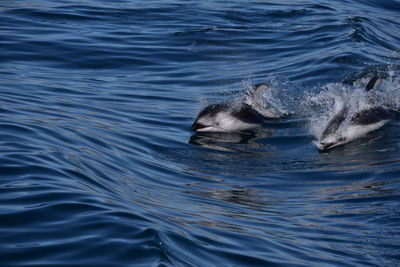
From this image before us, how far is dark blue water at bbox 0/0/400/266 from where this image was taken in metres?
6.71

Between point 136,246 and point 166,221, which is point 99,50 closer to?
point 166,221

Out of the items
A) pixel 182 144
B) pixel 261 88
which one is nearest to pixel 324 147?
pixel 182 144

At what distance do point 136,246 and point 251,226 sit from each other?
6.05 ft

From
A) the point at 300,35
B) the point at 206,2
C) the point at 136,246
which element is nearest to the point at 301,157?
the point at 136,246

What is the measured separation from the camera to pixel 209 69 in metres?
16.7

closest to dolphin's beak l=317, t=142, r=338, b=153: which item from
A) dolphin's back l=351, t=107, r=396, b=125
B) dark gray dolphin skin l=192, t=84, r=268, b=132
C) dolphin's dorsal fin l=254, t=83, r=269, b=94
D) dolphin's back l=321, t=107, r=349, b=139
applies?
dolphin's back l=321, t=107, r=349, b=139

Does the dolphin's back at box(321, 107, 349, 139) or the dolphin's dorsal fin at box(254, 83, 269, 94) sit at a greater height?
the dolphin's dorsal fin at box(254, 83, 269, 94)

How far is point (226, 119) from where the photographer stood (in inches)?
479

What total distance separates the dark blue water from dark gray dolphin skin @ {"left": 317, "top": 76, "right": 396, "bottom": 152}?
191mm

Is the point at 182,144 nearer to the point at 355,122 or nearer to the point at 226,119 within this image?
the point at 226,119

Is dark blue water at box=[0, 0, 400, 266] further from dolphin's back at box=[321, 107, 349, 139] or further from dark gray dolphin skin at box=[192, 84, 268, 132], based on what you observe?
dolphin's back at box=[321, 107, 349, 139]

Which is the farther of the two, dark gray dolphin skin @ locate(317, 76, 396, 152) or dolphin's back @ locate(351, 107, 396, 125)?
dolphin's back @ locate(351, 107, 396, 125)

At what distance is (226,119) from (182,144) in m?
1.10

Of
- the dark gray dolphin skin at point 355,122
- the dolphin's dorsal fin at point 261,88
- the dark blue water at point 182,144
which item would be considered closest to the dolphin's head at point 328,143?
the dark gray dolphin skin at point 355,122
